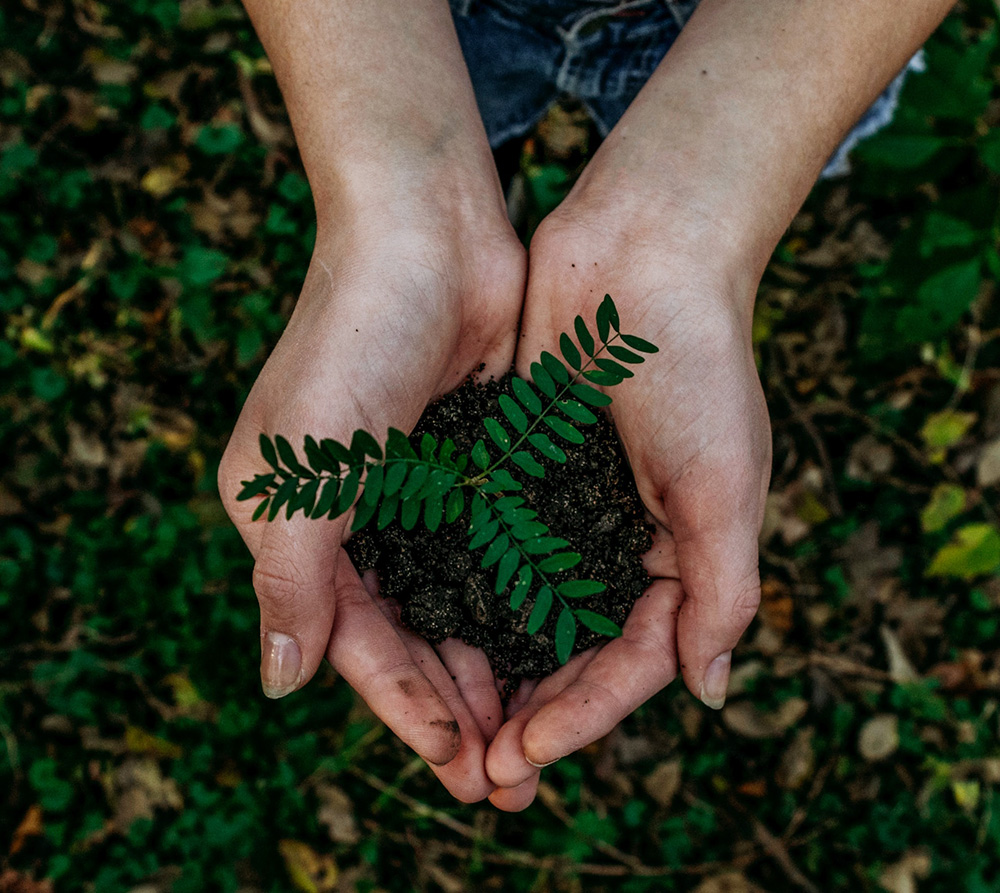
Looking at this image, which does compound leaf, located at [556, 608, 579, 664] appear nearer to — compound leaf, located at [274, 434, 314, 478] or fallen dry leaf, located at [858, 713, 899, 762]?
compound leaf, located at [274, 434, 314, 478]

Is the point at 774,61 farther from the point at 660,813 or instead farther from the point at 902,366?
the point at 660,813

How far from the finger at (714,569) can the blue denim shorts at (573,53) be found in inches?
51.9

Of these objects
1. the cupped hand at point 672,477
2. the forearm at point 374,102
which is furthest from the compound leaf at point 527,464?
the forearm at point 374,102

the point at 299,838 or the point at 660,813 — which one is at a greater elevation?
the point at 299,838

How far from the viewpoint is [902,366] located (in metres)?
3.69

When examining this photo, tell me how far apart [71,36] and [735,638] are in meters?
3.88

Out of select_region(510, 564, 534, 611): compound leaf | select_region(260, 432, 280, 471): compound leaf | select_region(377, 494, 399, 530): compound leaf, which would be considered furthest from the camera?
select_region(510, 564, 534, 611): compound leaf

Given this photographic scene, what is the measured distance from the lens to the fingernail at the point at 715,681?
2.26m

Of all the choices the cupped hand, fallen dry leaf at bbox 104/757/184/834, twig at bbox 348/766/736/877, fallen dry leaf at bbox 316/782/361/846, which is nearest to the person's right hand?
the cupped hand

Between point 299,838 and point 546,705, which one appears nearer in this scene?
point 546,705

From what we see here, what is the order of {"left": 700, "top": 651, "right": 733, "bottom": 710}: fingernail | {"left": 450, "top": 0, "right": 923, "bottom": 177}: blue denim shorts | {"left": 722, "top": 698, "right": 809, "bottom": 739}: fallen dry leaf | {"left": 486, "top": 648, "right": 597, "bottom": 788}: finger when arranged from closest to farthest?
{"left": 486, "top": 648, "right": 597, "bottom": 788}: finger → {"left": 700, "top": 651, "right": 733, "bottom": 710}: fingernail → {"left": 450, "top": 0, "right": 923, "bottom": 177}: blue denim shorts → {"left": 722, "top": 698, "right": 809, "bottom": 739}: fallen dry leaf

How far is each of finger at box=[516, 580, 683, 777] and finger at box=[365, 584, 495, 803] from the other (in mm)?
152

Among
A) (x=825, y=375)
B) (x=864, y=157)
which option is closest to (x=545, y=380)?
(x=864, y=157)

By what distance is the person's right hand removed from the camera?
202 cm
